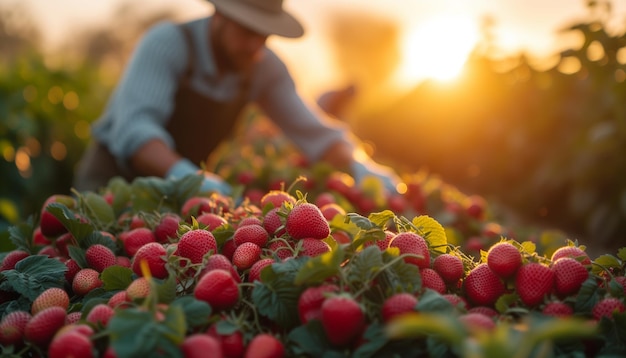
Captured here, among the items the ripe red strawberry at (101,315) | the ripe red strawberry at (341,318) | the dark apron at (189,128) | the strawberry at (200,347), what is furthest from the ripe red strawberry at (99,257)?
the dark apron at (189,128)

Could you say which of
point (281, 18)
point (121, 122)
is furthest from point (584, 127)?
point (121, 122)

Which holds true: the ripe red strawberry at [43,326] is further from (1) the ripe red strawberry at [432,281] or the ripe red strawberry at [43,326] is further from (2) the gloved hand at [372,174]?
(2) the gloved hand at [372,174]

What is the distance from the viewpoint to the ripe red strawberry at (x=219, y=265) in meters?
1.38

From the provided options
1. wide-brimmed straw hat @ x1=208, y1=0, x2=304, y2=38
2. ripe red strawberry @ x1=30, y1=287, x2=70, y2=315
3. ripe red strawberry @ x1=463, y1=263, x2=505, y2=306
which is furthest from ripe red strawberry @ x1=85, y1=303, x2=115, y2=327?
wide-brimmed straw hat @ x1=208, y1=0, x2=304, y2=38

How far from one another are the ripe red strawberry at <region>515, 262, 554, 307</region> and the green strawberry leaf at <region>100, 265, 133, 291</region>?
0.96 meters

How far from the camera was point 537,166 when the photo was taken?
571 centimetres

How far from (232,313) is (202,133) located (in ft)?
11.0

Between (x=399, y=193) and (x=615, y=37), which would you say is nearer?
(x=399, y=193)

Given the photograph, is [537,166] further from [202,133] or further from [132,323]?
[132,323]

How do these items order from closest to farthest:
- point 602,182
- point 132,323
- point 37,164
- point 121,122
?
1. point 132,323
2. point 121,122
3. point 602,182
4. point 37,164

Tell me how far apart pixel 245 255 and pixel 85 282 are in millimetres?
478

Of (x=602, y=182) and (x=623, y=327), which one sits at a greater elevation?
(x=602, y=182)

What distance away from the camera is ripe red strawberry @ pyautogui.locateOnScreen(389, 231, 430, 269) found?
144cm

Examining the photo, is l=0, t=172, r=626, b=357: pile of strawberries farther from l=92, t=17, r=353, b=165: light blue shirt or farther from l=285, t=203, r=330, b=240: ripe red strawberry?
l=92, t=17, r=353, b=165: light blue shirt
